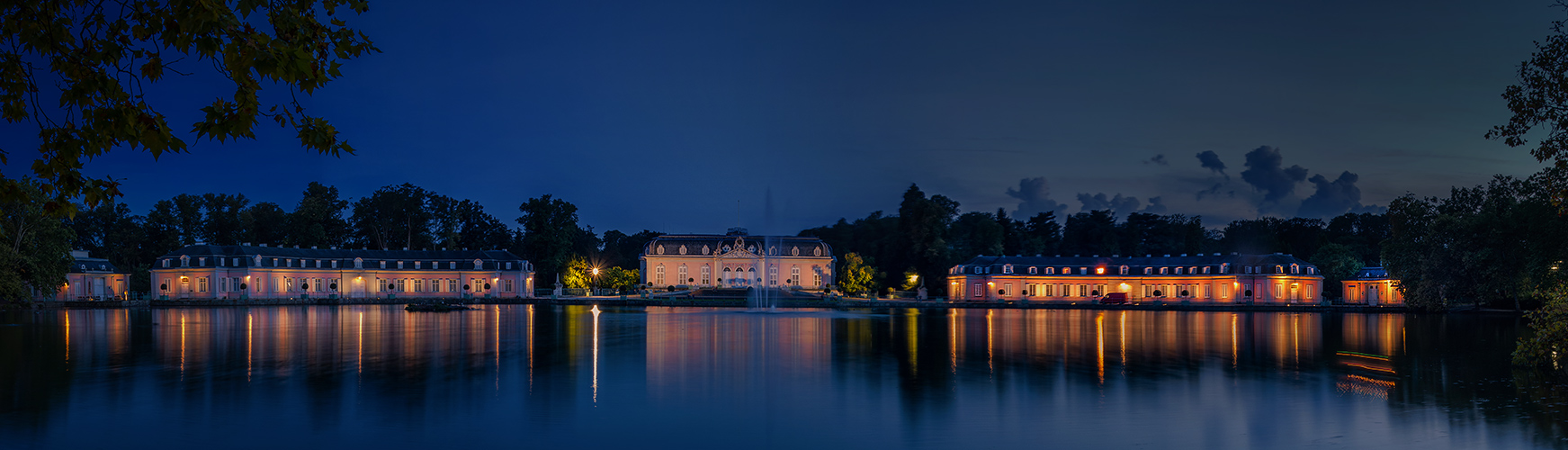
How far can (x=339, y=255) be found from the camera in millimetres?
73688

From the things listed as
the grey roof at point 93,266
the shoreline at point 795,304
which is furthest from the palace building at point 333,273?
the shoreline at point 795,304

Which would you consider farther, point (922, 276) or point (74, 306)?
point (922, 276)

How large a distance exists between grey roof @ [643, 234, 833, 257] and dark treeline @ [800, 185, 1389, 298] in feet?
16.3

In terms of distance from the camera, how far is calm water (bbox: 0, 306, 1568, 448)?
11.9 metres

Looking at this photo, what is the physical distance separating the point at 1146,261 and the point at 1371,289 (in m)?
14.8

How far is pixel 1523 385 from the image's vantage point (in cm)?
1645

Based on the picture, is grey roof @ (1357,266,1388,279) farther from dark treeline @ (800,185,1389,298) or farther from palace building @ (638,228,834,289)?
palace building @ (638,228,834,289)

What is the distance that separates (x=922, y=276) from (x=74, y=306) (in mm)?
59622

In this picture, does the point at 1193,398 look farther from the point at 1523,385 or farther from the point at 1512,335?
the point at 1512,335

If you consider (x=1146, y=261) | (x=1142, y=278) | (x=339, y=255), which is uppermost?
(x=339, y=255)

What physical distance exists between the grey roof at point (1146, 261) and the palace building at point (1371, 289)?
2.43m

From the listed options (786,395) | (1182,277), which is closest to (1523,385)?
(786,395)

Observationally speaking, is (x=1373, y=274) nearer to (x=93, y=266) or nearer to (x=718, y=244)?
→ (x=718, y=244)

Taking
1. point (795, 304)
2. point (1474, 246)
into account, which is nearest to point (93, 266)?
point (795, 304)
